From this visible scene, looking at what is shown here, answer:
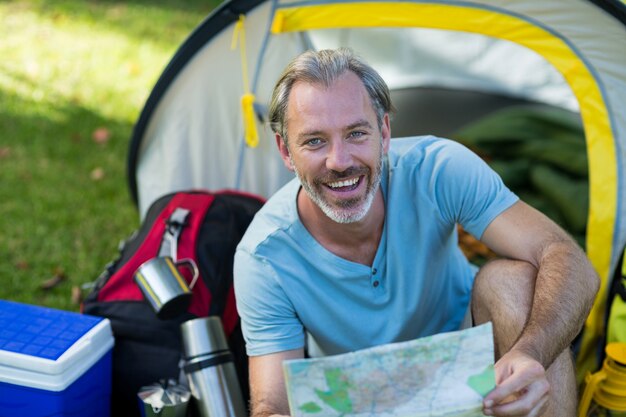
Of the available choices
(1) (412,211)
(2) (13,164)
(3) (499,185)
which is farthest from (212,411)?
(2) (13,164)

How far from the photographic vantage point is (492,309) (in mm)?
1732

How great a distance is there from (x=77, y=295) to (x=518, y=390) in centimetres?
165

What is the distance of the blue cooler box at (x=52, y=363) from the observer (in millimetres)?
1783

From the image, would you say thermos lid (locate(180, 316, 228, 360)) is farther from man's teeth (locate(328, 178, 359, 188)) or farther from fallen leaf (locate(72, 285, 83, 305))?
fallen leaf (locate(72, 285, 83, 305))

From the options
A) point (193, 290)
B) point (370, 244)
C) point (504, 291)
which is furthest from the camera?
point (193, 290)

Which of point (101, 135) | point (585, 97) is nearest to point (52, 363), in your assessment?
point (585, 97)

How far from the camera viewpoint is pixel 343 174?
1.67 metres

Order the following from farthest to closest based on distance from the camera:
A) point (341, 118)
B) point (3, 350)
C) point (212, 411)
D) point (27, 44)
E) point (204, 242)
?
point (27, 44)
point (204, 242)
point (212, 411)
point (3, 350)
point (341, 118)

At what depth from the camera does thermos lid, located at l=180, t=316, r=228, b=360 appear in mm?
1951

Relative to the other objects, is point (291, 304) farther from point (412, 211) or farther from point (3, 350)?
point (3, 350)

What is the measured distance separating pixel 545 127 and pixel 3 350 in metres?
2.35

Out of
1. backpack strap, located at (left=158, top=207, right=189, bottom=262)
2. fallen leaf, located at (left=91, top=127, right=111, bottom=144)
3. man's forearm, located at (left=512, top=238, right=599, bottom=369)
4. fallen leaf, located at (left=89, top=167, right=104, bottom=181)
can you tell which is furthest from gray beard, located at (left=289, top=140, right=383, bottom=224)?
fallen leaf, located at (left=91, top=127, right=111, bottom=144)

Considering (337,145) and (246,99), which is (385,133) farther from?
(246,99)

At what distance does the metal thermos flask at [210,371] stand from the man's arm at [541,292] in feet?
2.31
